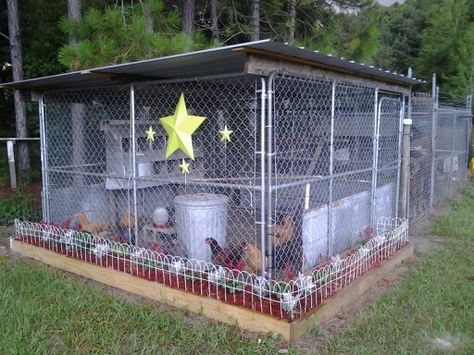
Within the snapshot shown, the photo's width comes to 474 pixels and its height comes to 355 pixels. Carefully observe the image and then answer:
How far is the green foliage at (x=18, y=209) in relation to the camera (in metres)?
6.41

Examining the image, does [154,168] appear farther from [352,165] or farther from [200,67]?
[352,165]

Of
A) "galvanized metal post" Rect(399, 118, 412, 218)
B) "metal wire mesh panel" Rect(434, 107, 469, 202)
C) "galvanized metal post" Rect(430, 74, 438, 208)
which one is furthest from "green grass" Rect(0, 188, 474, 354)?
"metal wire mesh panel" Rect(434, 107, 469, 202)

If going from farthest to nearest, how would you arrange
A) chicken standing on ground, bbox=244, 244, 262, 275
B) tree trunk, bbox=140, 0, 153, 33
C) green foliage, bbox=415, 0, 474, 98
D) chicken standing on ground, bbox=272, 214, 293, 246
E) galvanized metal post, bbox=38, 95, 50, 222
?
1. green foliage, bbox=415, 0, 474, 98
2. tree trunk, bbox=140, 0, 153, 33
3. galvanized metal post, bbox=38, 95, 50, 222
4. chicken standing on ground, bbox=272, 214, 293, 246
5. chicken standing on ground, bbox=244, 244, 262, 275

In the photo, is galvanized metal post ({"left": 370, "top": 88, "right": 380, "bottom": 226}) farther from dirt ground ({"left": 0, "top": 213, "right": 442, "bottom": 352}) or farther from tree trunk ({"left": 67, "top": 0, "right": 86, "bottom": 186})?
tree trunk ({"left": 67, "top": 0, "right": 86, "bottom": 186})

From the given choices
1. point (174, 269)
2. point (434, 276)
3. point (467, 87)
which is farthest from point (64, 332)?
point (467, 87)

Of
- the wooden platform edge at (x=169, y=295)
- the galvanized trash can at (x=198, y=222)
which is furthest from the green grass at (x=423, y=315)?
the galvanized trash can at (x=198, y=222)

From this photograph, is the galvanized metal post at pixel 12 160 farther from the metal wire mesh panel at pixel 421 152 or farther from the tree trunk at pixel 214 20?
the metal wire mesh panel at pixel 421 152

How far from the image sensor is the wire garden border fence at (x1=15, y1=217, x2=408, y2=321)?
126 inches

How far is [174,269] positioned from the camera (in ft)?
12.4

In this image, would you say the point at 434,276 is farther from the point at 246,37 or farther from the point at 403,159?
the point at 246,37

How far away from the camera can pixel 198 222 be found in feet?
13.4

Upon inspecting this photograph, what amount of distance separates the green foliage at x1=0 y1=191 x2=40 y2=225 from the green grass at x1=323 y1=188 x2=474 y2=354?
17.0 ft

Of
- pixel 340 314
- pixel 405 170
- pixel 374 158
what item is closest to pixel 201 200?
pixel 340 314

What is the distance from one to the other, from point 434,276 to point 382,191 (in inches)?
49.8
